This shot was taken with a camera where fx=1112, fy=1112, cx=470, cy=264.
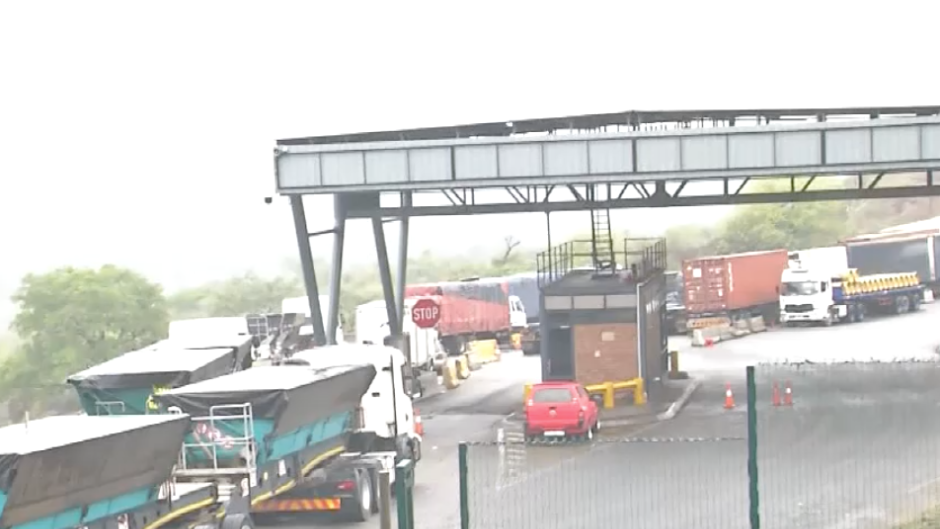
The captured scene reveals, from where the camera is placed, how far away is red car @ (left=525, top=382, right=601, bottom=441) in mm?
22984

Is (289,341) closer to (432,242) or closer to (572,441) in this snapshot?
(572,441)

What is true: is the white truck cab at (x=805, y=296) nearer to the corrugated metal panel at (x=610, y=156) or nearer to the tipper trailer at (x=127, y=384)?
the corrugated metal panel at (x=610, y=156)

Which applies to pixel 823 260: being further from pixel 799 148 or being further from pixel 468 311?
pixel 799 148

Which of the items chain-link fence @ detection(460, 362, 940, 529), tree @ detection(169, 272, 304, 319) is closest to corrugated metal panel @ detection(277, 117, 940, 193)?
chain-link fence @ detection(460, 362, 940, 529)

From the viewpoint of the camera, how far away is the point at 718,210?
5177 inches

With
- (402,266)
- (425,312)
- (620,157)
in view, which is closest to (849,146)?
(620,157)

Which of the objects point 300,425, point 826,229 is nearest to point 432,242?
point 826,229

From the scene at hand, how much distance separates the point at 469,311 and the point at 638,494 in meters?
34.1

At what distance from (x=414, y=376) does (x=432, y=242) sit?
421 ft

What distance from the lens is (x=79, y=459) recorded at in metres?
10.7

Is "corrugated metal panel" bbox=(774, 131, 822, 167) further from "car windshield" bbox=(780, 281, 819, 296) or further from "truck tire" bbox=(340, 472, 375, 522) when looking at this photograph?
"car windshield" bbox=(780, 281, 819, 296)

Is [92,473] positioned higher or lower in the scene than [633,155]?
lower

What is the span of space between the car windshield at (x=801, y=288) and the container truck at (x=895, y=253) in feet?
19.1

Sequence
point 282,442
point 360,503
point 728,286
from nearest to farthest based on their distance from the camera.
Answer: point 282,442
point 360,503
point 728,286
